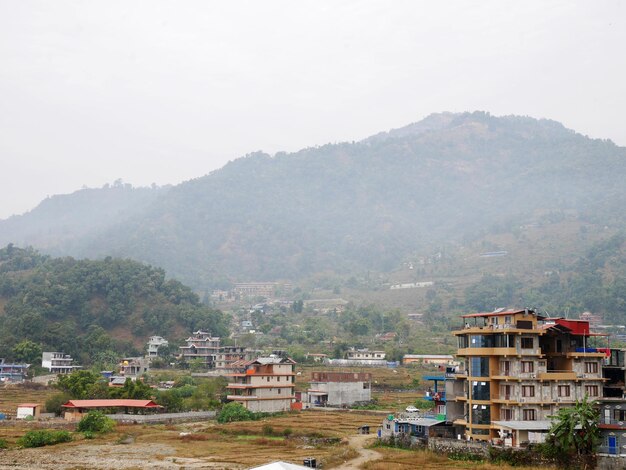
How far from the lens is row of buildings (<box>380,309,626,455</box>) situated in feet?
123

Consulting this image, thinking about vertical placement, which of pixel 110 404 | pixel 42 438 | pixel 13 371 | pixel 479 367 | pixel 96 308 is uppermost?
pixel 96 308

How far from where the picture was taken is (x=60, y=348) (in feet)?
342

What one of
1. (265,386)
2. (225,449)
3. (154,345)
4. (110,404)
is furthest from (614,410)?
(154,345)

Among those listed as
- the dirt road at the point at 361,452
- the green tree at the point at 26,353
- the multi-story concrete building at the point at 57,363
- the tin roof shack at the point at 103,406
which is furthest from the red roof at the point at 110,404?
the green tree at the point at 26,353

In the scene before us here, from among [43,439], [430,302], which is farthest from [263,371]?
[430,302]

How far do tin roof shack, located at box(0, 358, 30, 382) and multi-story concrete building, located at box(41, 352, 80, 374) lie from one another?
9.33 feet

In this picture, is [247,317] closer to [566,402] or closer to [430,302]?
[430,302]

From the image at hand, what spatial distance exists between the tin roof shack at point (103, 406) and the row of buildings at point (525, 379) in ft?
86.5

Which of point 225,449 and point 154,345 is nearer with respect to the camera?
point 225,449

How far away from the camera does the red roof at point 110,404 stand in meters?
57.7

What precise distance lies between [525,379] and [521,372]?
39 centimetres

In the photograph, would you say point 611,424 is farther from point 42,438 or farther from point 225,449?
point 42,438

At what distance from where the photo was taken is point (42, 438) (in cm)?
4519

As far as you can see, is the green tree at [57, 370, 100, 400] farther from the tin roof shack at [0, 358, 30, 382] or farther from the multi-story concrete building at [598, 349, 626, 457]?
the multi-story concrete building at [598, 349, 626, 457]
